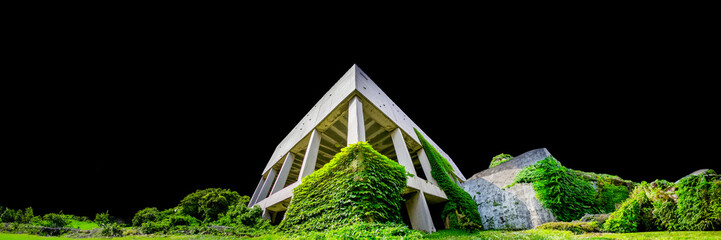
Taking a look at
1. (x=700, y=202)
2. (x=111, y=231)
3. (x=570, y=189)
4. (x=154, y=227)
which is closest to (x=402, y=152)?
(x=570, y=189)

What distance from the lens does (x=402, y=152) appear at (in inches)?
444

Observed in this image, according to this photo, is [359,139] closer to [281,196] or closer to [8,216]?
[281,196]

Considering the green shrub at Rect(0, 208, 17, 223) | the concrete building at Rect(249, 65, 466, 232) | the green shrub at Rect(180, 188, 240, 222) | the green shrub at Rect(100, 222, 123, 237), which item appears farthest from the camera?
the green shrub at Rect(180, 188, 240, 222)

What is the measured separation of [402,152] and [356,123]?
9.89ft

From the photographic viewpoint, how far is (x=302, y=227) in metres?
6.74

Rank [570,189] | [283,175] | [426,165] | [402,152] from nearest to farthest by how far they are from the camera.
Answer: [570,189] → [402,152] → [426,165] → [283,175]

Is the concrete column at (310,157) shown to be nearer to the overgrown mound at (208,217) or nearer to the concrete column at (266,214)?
the overgrown mound at (208,217)

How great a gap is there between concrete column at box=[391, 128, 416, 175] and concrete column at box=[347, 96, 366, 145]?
2.48 meters

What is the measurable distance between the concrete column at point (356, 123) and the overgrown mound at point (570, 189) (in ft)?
23.1

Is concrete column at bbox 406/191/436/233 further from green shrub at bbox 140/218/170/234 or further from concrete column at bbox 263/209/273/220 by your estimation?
green shrub at bbox 140/218/170/234

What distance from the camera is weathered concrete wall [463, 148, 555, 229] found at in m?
8.71

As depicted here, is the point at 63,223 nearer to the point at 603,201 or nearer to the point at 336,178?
the point at 336,178

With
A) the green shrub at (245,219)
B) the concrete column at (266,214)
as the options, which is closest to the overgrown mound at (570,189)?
the green shrub at (245,219)

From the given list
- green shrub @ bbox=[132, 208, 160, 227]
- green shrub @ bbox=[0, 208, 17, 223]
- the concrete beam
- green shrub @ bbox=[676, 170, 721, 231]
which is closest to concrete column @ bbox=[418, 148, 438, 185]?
the concrete beam
